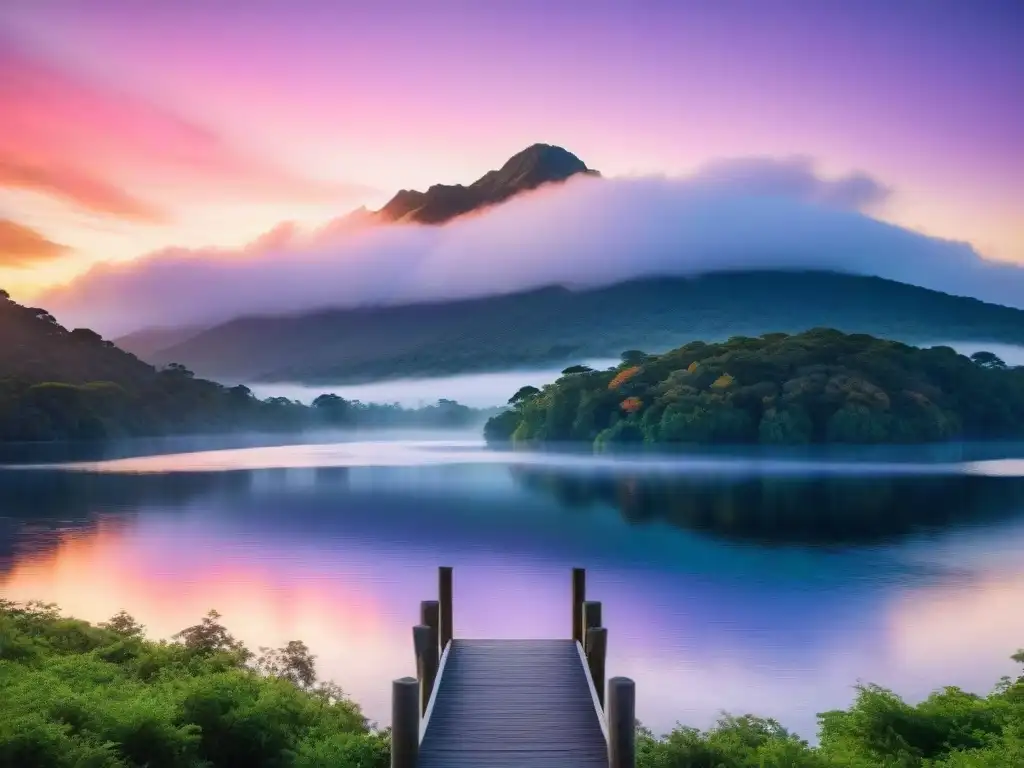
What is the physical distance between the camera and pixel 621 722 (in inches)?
297

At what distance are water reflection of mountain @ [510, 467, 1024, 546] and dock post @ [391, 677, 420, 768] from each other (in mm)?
26691

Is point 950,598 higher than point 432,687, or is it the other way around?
point 432,687

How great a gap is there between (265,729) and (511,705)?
249cm

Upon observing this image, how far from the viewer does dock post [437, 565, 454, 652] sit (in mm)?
12703

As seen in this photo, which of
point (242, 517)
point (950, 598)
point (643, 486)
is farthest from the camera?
point (643, 486)

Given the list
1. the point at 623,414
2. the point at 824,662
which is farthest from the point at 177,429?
the point at 824,662

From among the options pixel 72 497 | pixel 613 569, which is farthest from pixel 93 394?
pixel 613 569

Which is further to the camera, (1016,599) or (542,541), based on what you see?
(542,541)

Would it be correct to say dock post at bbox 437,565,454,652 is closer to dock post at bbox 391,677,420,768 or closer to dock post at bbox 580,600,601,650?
dock post at bbox 580,600,601,650

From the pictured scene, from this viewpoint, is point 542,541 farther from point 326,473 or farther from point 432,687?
point 326,473

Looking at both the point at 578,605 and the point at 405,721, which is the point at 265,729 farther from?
the point at 578,605

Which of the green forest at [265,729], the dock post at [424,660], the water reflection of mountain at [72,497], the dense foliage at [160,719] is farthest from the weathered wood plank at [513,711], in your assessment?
the water reflection of mountain at [72,497]

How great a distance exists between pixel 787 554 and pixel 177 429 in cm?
12610

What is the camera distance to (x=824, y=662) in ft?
57.2
